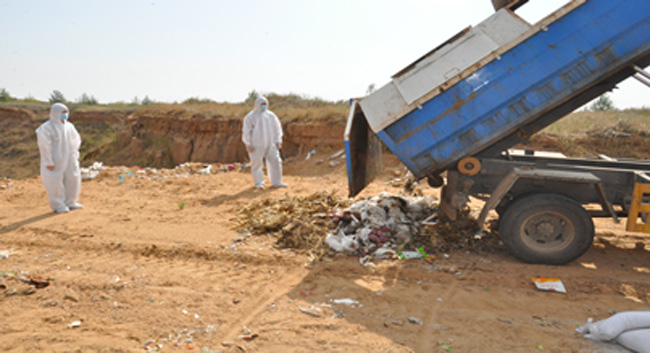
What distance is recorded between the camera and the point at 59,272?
4.62 m

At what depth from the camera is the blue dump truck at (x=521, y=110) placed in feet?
13.5

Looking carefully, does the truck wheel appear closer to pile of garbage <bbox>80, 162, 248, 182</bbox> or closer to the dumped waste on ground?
the dumped waste on ground

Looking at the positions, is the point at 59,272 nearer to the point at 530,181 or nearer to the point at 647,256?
the point at 530,181

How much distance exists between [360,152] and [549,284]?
107 inches

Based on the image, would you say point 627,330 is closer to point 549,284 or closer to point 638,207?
point 549,284

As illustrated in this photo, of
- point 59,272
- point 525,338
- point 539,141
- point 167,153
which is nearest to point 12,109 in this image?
point 167,153

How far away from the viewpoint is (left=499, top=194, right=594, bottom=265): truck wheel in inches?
175

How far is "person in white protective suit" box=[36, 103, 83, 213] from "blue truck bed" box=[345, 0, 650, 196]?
5.59 meters

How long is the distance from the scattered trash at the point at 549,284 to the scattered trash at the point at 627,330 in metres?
0.88

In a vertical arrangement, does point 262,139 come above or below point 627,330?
above

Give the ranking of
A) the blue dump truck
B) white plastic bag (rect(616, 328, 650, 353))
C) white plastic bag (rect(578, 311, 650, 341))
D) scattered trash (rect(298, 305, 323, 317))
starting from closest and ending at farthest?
white plastic bag (rect(616, 328, 650, 353)) → white plastic bag (rect(578, 311, 650, 341)) → scattered trash (rect(298, 305, 323, 317)) → the blue dump truck

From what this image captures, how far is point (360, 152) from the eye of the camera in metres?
5.54

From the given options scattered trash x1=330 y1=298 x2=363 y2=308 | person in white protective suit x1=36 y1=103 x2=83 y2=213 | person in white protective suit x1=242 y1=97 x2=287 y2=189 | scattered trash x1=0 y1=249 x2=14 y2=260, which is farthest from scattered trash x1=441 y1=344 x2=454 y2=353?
person in white protective suit x1=36 y1=103 x2=83 y2=213

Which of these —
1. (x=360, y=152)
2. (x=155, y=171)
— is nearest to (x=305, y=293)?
(x=360, y=152)
